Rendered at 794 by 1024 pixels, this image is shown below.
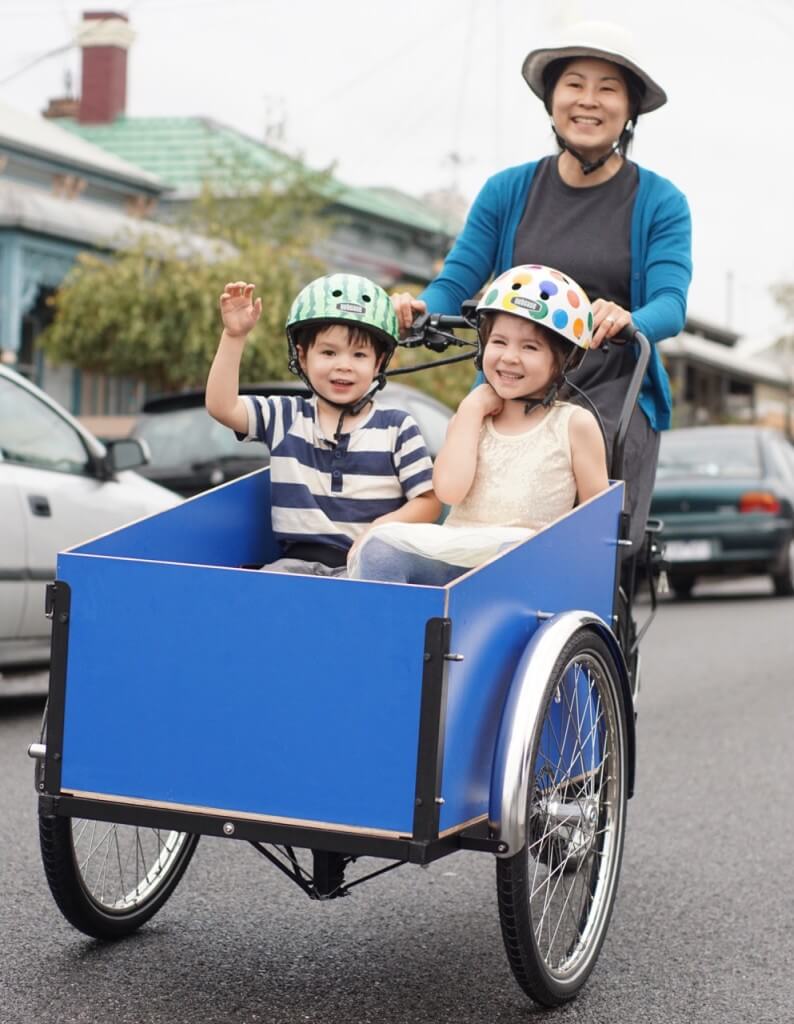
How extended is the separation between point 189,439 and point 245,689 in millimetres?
7288

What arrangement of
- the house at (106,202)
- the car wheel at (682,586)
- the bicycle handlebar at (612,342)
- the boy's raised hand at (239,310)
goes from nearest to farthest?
the boy's raised hand at (239,310) → the bicycle handlebar at (612,342) → the car wheel at (682,586) → the house at (106,202)

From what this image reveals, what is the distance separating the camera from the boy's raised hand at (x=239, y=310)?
412cm

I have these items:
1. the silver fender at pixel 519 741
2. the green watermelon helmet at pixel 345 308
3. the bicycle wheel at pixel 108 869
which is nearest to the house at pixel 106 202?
the green watermelon helmet at pixel 345 308

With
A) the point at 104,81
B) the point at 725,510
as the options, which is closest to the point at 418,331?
the point at 725,510

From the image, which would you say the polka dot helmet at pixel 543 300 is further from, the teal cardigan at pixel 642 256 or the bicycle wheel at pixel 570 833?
the bicycle wheel at pixel 570 833

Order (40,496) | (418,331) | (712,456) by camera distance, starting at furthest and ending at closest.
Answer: (712,456), (40,496), (418,331)

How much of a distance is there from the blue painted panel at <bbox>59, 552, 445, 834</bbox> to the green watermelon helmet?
Answer: 1098 millimetres

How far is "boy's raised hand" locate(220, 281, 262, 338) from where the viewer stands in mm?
4121

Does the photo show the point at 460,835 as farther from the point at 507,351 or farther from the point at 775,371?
the point at 775,371

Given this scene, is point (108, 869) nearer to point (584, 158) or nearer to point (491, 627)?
point (491, 627)

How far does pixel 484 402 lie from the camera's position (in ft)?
14.0

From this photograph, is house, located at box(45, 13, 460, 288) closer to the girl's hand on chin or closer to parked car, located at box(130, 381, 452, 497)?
parked car, located at box(130, 381, 452, 497)

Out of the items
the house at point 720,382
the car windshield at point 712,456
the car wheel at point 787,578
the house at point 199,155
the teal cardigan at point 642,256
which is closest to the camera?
the teal cardigan at point 642,256

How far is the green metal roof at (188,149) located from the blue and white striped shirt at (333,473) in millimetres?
27985
